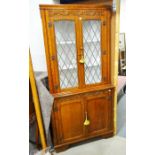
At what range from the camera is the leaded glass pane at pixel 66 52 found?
184cm

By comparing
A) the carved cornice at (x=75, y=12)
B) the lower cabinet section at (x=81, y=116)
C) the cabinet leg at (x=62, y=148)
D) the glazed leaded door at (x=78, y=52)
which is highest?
the carved cornice at (x=75, y=12)

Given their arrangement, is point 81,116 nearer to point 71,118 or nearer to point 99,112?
point 71,118

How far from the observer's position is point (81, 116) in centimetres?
205

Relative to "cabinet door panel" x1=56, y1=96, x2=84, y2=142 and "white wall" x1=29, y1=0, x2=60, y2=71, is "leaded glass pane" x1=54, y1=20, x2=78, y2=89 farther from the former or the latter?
"white wall" x1=29, y1=0, x2=60, y2=71

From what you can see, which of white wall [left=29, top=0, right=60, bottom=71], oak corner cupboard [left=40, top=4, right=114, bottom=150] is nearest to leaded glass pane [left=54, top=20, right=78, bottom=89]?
oak corner cupboard [left=40, top=4, right=114, bottom=150]

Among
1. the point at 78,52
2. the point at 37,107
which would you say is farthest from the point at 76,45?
the point at 37,107

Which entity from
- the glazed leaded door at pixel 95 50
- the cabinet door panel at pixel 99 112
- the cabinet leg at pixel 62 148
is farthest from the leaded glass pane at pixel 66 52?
the cabinet leg at pixel 62 148

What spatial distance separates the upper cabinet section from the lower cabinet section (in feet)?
0.50

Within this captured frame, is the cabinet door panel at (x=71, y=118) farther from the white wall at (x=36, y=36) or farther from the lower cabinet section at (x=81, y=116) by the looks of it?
the white wall at (x=36, y=36)

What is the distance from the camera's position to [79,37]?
1865 mm

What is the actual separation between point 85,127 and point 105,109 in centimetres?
37
